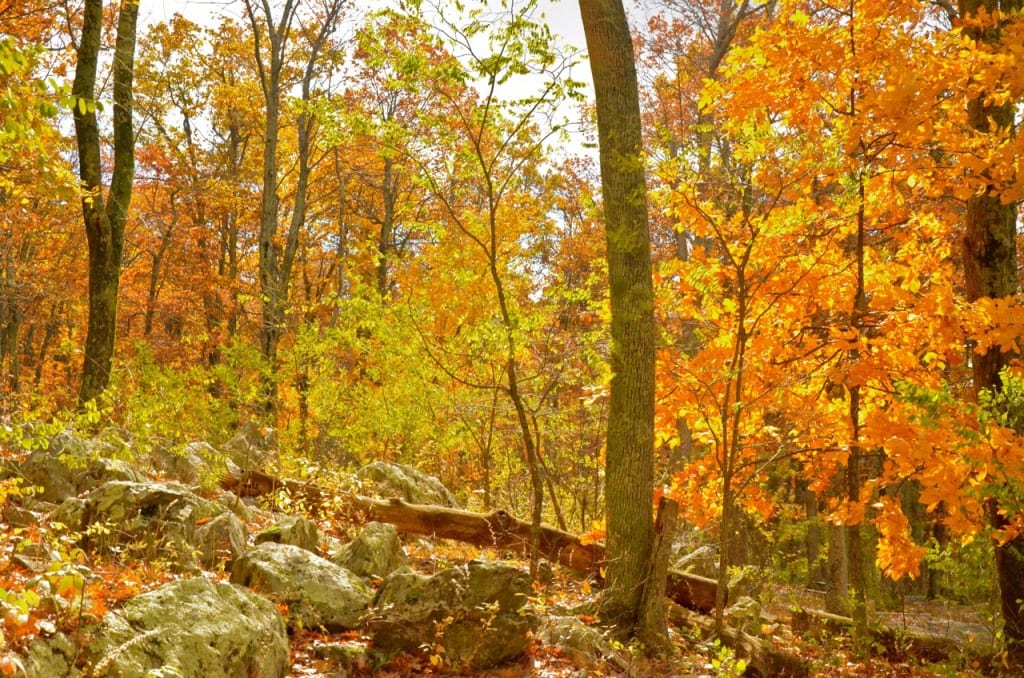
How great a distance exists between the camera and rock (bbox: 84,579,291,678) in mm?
3230

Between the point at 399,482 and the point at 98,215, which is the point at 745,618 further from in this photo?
the point at 98,215

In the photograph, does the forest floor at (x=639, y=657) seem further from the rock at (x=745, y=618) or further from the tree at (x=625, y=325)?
the tree at (x=625, y=325)

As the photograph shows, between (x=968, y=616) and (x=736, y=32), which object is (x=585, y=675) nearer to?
(x=968, y=616)

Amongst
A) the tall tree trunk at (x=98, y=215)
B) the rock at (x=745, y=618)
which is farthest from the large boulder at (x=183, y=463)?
the rock at (x=745, y=618)

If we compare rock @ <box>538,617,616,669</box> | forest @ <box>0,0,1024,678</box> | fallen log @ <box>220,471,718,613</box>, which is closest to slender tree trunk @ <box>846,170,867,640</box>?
forest @ <box>0,0,1024,678</box>

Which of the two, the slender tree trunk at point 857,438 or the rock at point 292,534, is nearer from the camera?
the slender tree trunk at point 857,438

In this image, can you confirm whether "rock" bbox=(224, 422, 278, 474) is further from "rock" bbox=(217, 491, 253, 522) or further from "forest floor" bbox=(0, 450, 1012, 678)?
"forest floor" bbox=(0, 450, 1012, 678)

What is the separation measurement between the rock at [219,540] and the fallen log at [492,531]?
1.72 meters

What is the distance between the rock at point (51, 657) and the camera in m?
2.88

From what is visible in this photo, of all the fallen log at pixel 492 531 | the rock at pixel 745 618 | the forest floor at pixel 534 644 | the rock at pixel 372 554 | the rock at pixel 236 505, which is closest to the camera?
the forest floor at pixel 534 644

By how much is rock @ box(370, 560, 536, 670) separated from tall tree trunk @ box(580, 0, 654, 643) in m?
0.89

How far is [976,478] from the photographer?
450cm

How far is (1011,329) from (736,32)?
947 cm

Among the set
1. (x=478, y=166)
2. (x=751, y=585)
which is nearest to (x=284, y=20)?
(x=478, y=166)
